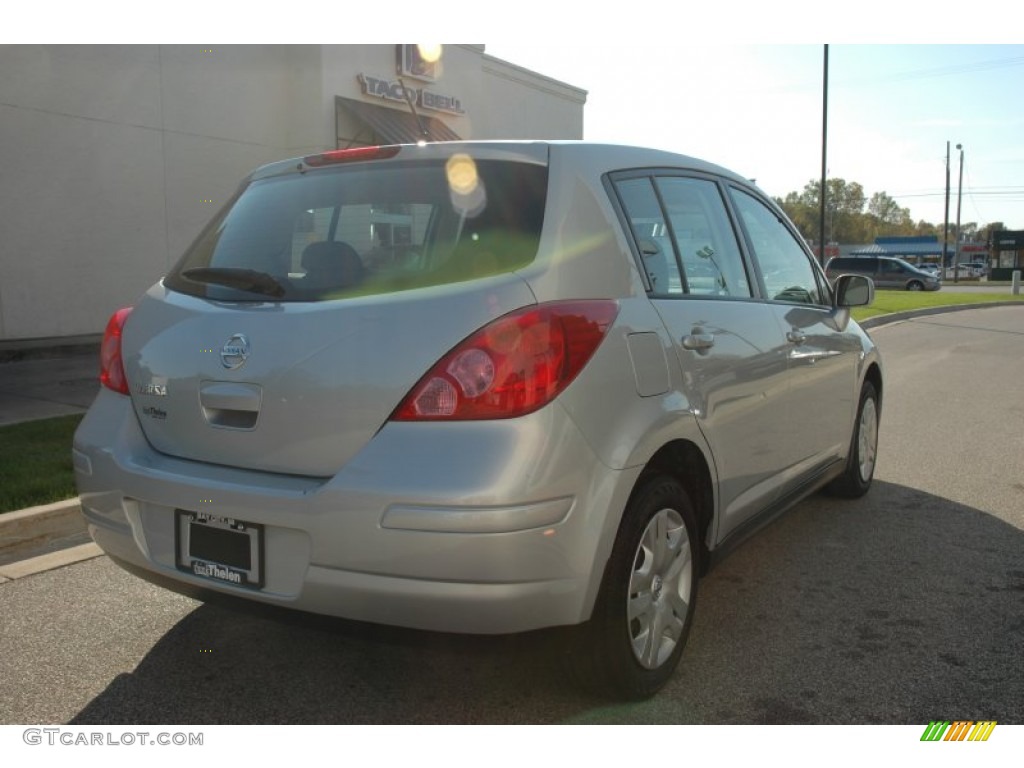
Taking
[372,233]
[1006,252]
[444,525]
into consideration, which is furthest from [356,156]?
[1006,252]

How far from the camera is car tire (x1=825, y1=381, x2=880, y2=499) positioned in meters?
5.22

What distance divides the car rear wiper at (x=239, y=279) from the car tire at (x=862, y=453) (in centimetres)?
348

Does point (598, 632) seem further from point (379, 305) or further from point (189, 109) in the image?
point (189, 109)

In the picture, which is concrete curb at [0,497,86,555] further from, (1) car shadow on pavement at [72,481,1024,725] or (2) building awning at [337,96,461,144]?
(2) building awning at [337,96,461,144]

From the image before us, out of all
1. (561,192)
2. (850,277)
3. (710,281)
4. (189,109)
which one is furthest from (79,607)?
(189,109)

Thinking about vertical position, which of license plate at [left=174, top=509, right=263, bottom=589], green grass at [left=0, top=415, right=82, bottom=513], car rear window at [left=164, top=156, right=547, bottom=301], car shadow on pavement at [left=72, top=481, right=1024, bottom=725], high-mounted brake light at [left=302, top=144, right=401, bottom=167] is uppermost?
high-mounted brake light at [left=302, top=144, right=401, bottom=167]

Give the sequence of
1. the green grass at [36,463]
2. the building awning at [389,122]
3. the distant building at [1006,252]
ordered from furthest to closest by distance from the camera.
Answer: the distant building at [1006,252], the building awning at [389,122], the green grass at [36,463]

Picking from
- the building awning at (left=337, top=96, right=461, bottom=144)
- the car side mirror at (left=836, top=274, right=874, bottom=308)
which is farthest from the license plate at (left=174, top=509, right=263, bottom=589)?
the building awning at (left=337, top=96, right=461, bottom=144)

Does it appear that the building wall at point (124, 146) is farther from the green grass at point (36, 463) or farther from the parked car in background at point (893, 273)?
the parked car in background at point (893, 273)

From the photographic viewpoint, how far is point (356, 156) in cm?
315

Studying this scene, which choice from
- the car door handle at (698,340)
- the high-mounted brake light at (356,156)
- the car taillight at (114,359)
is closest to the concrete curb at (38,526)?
the car taillight at (114,359)

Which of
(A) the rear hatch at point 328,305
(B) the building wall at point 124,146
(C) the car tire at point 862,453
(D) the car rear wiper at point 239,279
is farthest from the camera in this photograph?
(B) the building wall at point 124,146

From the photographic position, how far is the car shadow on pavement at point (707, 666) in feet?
9.26

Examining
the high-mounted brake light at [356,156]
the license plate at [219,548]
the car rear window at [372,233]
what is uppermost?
the high-mounted brake light at [356,156]
